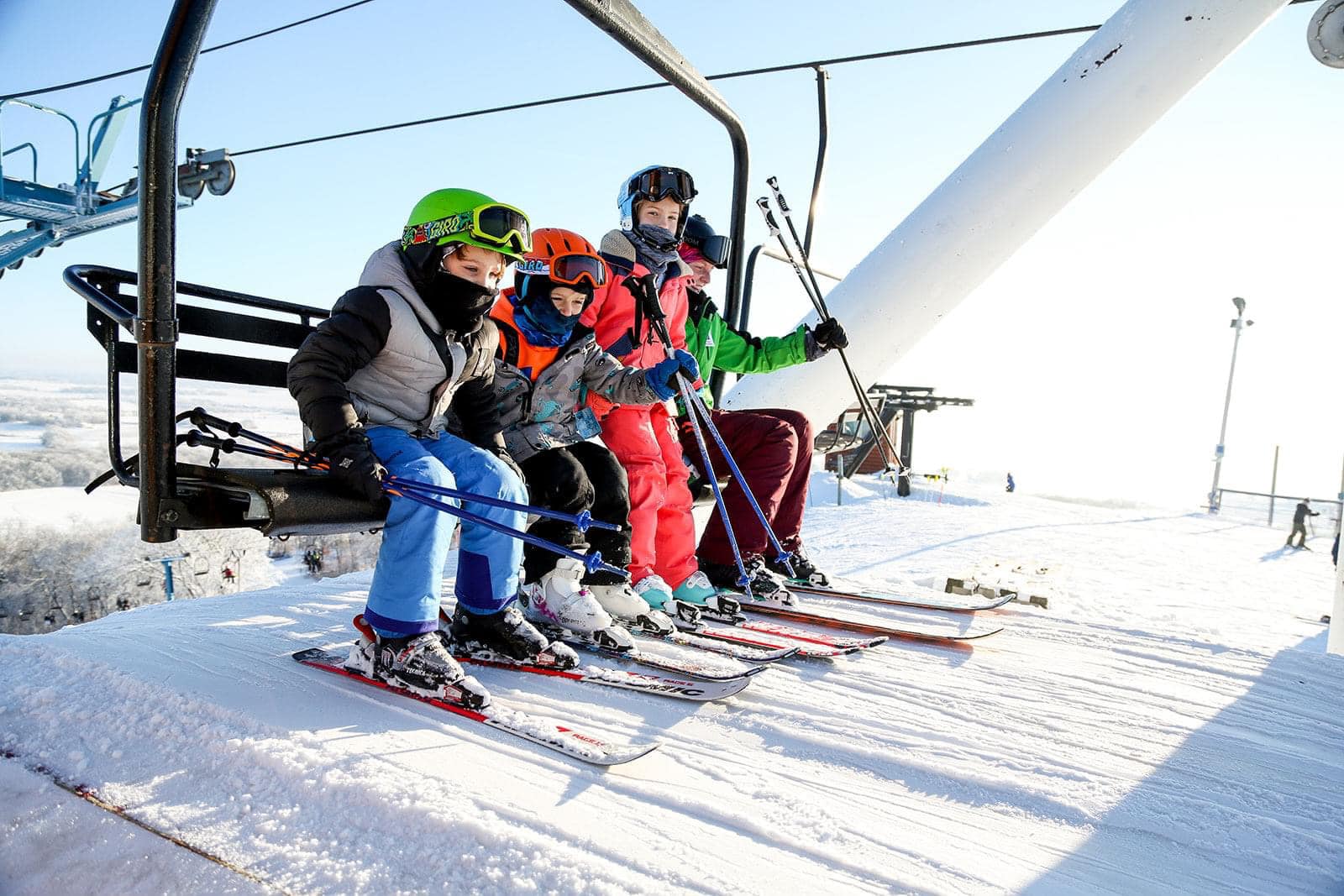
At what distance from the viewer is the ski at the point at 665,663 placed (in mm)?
2332

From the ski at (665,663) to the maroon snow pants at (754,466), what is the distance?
1054 mm

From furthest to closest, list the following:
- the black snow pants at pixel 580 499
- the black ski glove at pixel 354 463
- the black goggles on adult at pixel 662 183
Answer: the black goggles on adult at pixel 662 183 → the black snow pants at pixel 580 499 → the black ski glove at pixel 354 463

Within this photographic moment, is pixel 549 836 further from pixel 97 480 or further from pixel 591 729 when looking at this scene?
pixel 97 480

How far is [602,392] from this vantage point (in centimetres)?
288

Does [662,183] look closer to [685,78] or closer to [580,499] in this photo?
[685,78]

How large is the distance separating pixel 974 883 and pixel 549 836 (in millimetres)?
746

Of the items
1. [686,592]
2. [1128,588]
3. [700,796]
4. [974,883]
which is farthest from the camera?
[1128,588]

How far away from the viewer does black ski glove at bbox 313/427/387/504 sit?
1.83m

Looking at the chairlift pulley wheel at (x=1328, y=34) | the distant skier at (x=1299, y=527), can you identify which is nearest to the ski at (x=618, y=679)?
the chairlift pulley wheel at (x=1328, y=34)

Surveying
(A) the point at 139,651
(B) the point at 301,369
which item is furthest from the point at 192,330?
(A) the point at 139,651

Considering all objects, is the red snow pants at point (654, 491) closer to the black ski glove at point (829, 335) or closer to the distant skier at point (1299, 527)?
the black ski glove at point (829, 335)

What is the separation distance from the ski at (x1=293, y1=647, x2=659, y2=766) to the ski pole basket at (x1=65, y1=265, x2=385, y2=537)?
0.49 meters

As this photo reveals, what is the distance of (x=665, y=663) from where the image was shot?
245 cm

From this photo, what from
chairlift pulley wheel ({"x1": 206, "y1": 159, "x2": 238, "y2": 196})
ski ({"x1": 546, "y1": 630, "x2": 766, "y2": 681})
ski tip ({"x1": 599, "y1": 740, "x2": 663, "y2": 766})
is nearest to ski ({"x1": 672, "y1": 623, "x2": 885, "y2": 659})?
ski ({"x1": 546, "y1": 630, "x2": 766, "y2": 681})
